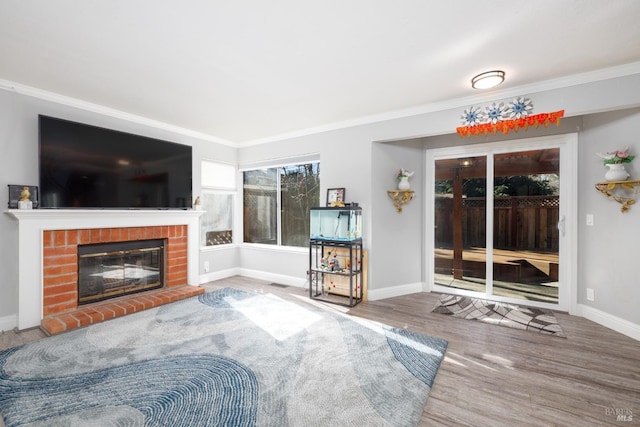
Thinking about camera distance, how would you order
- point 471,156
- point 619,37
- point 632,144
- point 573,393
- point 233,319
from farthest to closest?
point 471,156
point 233,319
point 632,144
point 619,37
point 573,393

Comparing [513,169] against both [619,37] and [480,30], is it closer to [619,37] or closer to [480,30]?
[619,37]

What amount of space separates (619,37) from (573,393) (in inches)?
98.5

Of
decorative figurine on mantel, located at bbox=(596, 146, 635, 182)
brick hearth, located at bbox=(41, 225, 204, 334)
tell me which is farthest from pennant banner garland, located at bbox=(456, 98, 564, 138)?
brick hearth, located at bbox=(41, 225, 204, 334)

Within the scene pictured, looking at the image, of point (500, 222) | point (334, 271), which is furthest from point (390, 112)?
point (334, 271)

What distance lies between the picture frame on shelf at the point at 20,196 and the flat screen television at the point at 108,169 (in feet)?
0.32

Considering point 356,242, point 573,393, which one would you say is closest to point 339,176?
point 356,242

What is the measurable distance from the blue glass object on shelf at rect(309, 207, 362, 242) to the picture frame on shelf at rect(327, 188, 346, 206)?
195 mm

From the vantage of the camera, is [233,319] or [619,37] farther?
[233,319]

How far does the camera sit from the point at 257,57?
89.9 inches

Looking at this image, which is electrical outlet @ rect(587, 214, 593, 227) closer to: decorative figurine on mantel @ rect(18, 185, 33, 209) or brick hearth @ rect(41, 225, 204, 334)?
brick hearth @ rect(41, 225, 204, 334)

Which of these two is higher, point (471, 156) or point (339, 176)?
point (471, 156)

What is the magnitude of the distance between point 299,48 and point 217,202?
331cm

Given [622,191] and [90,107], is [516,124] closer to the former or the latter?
[622,191]

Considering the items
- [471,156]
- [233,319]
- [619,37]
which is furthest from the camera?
[471,156]
